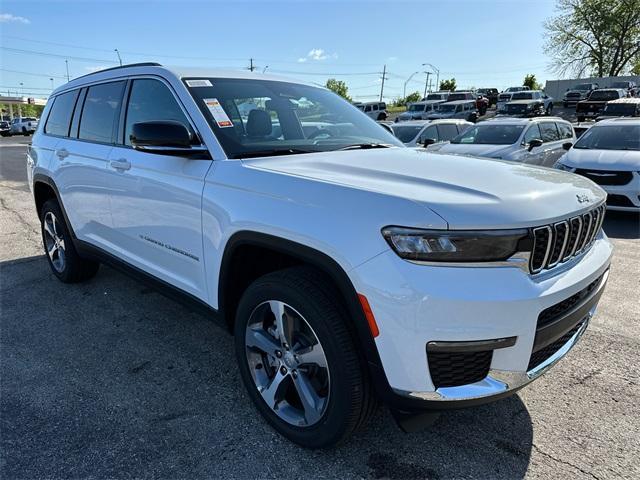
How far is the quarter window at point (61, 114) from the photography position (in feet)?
14.2

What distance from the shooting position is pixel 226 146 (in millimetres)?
2654

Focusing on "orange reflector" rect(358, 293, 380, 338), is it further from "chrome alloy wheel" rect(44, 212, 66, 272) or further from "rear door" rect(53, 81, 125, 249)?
"chrome alloy wheel" rect(44, 212, 66, 272)

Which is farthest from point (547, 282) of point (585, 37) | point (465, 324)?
point (585, 37)

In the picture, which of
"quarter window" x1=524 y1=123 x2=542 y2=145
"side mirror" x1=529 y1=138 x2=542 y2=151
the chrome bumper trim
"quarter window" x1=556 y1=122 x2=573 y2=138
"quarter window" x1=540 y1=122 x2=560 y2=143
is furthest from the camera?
"quarter window" x1=556 y1=122 x2=573 y2=138

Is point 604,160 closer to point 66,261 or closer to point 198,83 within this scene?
point 198,83

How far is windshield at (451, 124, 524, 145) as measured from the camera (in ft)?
34.0

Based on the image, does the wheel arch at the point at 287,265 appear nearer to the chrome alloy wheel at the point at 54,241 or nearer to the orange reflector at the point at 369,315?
the orange reflector at the point at 369,315

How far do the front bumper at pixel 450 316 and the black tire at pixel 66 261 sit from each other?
3.57m

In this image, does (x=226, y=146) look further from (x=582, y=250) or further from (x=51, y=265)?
(x=51, y=265)

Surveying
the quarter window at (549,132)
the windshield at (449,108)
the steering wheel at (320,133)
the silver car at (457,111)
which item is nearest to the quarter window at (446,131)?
the quarter window at (549,132)

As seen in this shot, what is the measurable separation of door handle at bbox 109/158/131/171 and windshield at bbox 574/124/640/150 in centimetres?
856

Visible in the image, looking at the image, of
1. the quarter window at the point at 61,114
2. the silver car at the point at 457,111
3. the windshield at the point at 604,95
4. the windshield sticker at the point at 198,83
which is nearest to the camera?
the windshield sticker at the point at 198,83

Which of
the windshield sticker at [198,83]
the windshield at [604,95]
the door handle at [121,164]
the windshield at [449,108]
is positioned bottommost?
the door handle at [121,164]

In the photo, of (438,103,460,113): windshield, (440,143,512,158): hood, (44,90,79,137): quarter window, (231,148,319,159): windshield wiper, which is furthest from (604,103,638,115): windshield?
(44,90,79,137): quarter window
